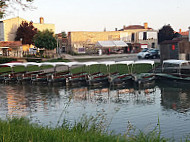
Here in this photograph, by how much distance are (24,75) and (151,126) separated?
2591 cm

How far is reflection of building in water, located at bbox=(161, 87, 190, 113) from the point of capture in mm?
21106

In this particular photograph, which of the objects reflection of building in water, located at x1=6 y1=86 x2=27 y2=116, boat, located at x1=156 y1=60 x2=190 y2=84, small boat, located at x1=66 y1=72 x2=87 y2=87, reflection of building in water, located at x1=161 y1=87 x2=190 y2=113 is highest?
boat, located at x1=156 y1=60 x2=190 y2=84

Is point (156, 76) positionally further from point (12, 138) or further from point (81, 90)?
point (12, 138)

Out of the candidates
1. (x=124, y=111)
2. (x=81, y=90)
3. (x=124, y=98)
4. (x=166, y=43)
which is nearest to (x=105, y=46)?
(x=166, y=43)

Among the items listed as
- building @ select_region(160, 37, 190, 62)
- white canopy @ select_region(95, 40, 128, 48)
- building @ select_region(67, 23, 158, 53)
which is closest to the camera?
building @ select_region(160, 37, 190, 62)

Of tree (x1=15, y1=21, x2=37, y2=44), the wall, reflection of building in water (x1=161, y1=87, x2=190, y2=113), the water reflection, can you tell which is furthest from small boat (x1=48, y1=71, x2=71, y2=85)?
the wall

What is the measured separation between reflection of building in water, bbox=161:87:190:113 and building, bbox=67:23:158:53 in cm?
4464

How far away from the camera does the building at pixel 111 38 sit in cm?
7250

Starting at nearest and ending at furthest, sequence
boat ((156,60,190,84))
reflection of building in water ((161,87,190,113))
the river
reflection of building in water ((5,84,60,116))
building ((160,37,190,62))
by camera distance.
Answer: the river, reflection of building in water ((161,87,190,113)), reflection of building in water ((5,84,60,116)), boat ((156,60,190,84)), building ((160,37,190,62))

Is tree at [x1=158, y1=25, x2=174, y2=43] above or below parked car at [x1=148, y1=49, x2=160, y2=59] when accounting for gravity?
above

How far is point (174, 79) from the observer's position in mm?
33000

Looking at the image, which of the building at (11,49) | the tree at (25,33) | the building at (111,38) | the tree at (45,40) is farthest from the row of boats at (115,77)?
the building at (111,38)

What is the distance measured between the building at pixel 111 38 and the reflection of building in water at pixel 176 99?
1757 inches

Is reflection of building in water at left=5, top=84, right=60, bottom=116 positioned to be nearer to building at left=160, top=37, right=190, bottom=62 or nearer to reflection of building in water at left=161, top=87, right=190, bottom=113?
reflection of building in water at left=161, top=87, right=190, bottom=113
